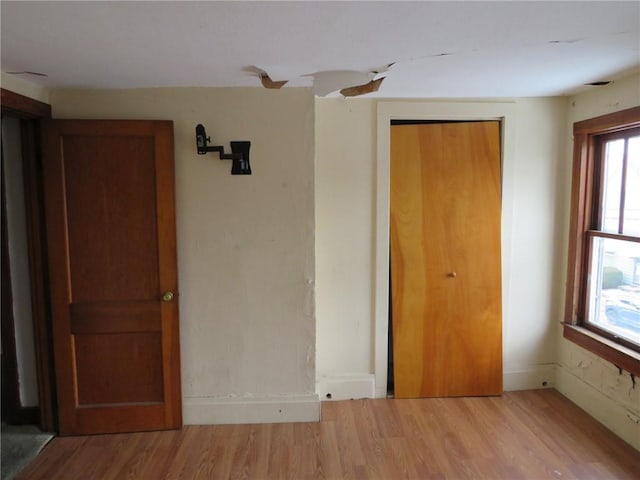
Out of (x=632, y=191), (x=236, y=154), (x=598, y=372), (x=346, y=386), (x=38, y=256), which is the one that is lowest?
(x=346, y=386)

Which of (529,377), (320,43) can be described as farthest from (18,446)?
(529,377)

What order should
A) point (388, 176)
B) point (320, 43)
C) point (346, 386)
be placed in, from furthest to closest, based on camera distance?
point (346, 386)
point (388, 176)
point (320, 43)

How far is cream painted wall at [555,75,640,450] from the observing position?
2430 mm

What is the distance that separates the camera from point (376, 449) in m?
2.43

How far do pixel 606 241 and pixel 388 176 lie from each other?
1.53 m

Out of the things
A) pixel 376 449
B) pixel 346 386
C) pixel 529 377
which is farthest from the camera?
pixel 529 377

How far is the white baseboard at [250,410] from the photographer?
8.83 feet

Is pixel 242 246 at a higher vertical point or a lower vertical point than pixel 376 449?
higher

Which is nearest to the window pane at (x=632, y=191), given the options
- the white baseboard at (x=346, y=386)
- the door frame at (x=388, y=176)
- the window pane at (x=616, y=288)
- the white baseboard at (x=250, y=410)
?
the window pane at (x=616, y=288)

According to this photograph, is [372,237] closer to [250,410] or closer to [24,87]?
[250,410]

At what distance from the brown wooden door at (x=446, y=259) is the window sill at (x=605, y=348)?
497mm

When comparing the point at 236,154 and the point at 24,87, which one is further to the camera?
the point at 236,154

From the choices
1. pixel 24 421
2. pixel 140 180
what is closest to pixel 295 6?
pixel 140 180

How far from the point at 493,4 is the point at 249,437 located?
8.52 ft
